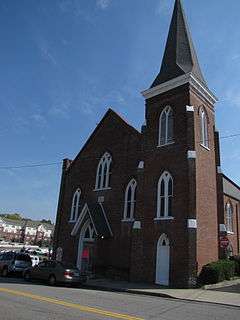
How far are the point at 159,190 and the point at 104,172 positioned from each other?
7.03 metres

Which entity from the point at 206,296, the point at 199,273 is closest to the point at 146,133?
the point at 199,273

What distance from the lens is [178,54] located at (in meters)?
27.5

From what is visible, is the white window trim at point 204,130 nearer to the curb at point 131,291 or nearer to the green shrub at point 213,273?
the green shrub at point 213,273

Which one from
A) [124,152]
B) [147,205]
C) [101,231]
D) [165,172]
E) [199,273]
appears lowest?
[199,273]

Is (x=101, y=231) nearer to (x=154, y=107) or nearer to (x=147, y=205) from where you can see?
(x=147, y=205)

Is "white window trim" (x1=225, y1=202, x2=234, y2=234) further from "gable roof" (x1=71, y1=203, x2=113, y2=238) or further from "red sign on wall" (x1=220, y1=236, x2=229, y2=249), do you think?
"gable roof" (x1=71, y1=203, x2=113, y2=238)

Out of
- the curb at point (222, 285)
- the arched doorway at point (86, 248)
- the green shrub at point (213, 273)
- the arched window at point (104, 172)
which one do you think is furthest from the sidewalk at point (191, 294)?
the arched window at point (104, 172)

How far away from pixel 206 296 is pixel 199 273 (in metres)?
3.80

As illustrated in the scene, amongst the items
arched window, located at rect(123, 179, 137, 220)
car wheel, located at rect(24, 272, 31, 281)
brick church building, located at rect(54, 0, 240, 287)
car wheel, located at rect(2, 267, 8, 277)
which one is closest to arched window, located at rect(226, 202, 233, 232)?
brick church building, located at rect(54, 0, 240, 287)

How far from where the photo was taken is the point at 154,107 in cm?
2620

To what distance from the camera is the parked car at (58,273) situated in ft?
66.7

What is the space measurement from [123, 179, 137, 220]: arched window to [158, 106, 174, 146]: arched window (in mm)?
3919

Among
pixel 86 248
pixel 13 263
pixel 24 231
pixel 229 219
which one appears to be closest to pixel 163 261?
pixel 86 248

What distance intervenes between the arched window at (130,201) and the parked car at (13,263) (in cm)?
792
